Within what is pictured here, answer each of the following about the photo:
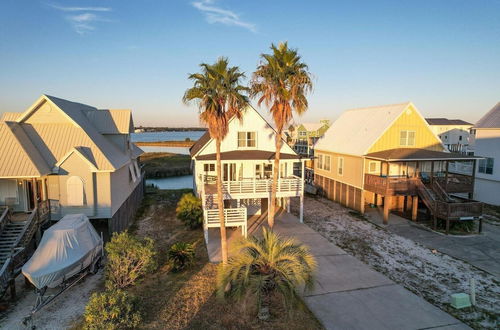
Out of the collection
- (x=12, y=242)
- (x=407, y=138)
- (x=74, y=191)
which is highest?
(x=407, y=138)

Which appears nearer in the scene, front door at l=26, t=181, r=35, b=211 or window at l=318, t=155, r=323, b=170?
front door at l=26, t=181, r=35, b=211

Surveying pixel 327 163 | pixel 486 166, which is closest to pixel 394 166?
pixel 327 163

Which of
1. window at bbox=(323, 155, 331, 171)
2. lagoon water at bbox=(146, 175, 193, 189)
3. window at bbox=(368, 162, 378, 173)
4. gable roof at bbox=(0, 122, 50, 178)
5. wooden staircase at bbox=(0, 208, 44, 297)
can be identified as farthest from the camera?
lagoon water at bbox=(146, 175, 193, 189)

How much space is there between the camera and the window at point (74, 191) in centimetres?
1723

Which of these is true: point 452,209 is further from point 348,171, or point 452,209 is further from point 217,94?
point 217,94

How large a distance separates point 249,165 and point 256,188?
2468 millimetres

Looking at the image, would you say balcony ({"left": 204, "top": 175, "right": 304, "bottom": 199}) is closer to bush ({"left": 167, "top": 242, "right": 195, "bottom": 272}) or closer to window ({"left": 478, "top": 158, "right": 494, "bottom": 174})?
bush ({"left": 167, "top": 242, "right": 195, "bottom": 272})

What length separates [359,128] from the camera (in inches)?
1113

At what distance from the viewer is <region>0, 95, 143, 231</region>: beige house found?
16.5 metres

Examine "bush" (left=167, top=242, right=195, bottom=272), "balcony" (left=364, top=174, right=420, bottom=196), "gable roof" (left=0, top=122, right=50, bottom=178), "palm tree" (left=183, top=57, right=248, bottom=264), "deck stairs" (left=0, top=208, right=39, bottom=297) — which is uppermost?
"palm tree" (left=183, top=57, right=248, bottom=264)

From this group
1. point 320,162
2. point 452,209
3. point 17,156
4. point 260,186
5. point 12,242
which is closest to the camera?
point 12,242

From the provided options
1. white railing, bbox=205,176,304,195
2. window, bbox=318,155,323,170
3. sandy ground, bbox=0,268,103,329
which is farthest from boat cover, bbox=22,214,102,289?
window, bbox=318,155,323,170

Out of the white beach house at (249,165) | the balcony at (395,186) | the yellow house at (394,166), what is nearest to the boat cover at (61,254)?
the white beach house at (249,165)

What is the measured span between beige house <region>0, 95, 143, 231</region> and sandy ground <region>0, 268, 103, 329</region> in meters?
5.01
